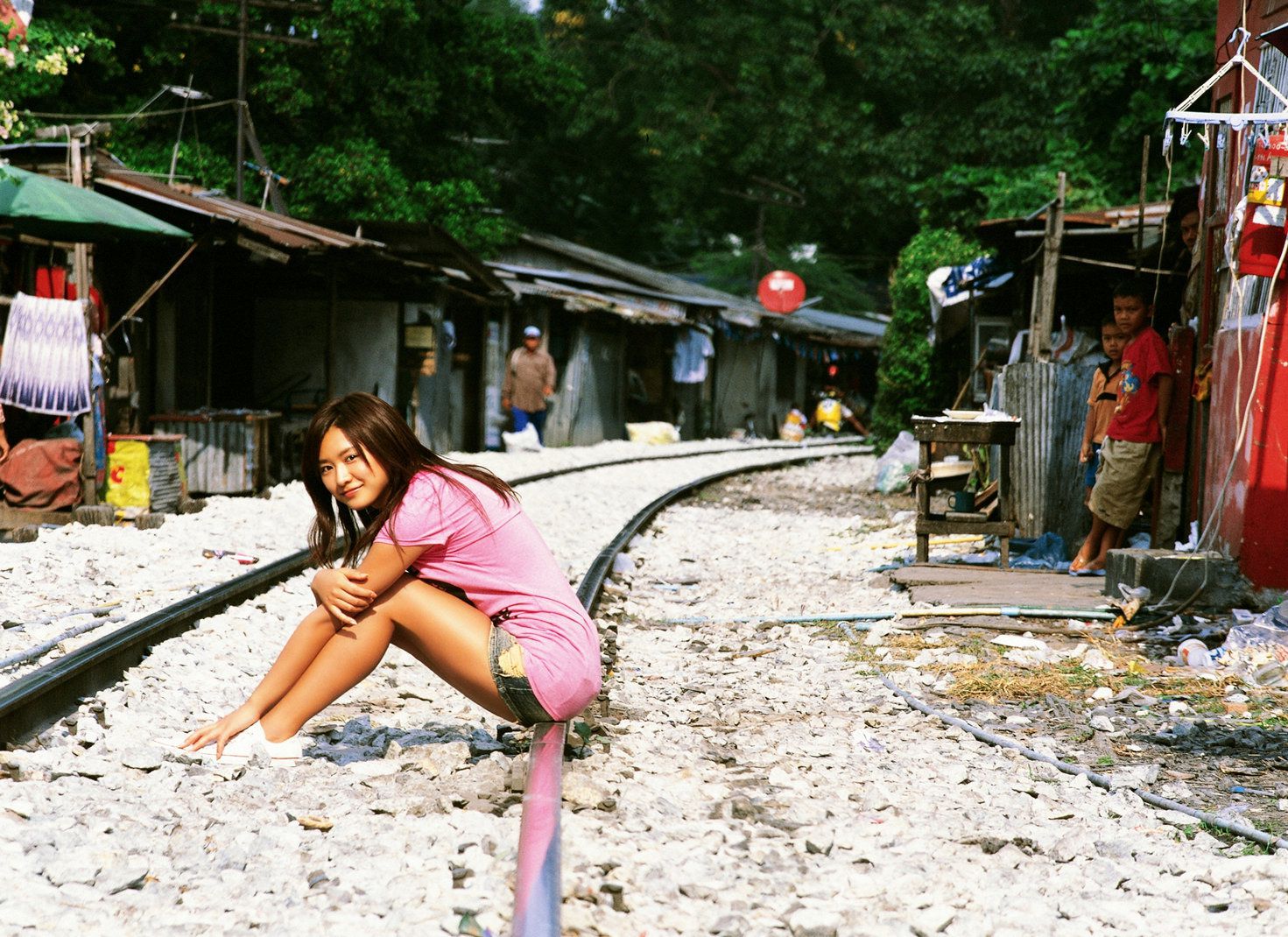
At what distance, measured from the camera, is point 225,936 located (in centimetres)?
290

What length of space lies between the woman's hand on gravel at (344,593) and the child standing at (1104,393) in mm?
5770

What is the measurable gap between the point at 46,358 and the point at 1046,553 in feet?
25.6

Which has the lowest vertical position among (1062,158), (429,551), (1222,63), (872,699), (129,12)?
(872,699)

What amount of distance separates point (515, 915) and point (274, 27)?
28134 millimetres

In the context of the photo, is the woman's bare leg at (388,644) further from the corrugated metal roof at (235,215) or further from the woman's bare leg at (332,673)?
the corrugated metal roof at (235,215)

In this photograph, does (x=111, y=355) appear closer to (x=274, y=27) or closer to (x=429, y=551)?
(x=429, y=551)

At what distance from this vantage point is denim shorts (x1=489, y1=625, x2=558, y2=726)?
420 centimetres

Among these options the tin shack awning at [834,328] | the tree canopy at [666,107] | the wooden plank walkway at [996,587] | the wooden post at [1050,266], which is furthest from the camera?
the tin shack awning at [834,328]

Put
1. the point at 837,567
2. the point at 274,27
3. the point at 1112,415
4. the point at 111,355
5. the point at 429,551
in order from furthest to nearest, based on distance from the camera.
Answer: the point at 274,27, the point at 111,355, the point at 837,567, the point at 1112,415, the point at 429,551

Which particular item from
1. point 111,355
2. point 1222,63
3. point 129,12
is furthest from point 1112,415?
point 129,12

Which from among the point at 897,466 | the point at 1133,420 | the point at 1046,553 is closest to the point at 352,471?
the point at 1133,420

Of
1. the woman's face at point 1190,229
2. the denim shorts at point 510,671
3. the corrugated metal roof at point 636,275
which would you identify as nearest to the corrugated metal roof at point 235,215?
the woman's face at point 1190,229

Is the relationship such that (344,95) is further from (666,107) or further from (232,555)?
(232,555)

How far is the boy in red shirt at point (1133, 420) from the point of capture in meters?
8.12
